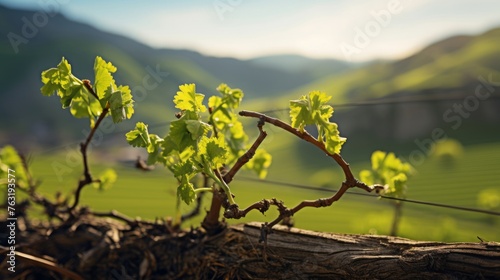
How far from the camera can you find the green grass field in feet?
8.00

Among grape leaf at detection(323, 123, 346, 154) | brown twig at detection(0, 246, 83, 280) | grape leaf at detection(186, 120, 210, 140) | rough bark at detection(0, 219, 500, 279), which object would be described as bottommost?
brown twig at detection(0, 246, 83, 280)

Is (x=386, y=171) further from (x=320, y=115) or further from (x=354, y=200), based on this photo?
(x=354, y=200)

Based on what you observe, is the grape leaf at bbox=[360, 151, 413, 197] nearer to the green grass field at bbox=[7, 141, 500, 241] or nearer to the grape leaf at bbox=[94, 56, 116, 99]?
the green grass field at bbox=[7, 141, 500, 241]

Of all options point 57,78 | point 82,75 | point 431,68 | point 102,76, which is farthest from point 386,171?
point 82,75

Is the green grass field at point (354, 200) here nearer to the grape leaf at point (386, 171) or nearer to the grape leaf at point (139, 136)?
the grape leaf at point (386, 171)

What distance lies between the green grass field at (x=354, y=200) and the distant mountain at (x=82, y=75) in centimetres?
2376

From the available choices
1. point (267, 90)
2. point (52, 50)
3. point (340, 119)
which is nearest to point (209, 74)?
point (267, 90)

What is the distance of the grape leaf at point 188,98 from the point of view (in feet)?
3.89

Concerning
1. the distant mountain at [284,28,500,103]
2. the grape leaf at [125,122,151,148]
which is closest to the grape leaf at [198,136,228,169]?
the grape leaf at [125,122,151,148]

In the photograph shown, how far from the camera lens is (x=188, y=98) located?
3.91ft

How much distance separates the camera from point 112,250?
1634 mm

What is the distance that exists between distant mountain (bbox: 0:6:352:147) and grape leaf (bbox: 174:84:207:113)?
27.3 m

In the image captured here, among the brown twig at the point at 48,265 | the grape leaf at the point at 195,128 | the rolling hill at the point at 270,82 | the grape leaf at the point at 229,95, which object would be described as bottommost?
the brown twig at the point at 48,265

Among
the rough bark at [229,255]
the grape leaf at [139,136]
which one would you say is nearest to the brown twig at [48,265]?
the rough bark at [229,255]
